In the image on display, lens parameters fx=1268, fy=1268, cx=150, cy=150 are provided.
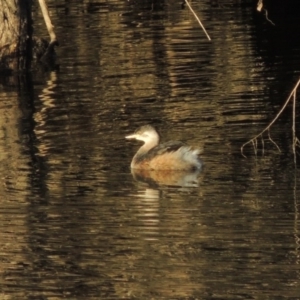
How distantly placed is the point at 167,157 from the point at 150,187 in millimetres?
626

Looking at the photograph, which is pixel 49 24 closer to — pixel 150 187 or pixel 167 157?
pixel 167 157

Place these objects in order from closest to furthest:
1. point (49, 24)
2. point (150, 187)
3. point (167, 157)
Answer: point (150, 187)
point (167, 157)
point (49, 24)

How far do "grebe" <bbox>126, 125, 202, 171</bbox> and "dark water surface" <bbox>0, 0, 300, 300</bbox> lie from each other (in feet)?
0.44

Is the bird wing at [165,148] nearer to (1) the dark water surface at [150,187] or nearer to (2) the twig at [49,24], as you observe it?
(1) the dark water surface at [150,187]

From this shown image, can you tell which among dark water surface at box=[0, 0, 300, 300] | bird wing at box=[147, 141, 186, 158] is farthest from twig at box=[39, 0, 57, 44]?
bird wing at box=[147, 141, 186, 158]

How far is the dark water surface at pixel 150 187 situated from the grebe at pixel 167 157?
0.44 feet

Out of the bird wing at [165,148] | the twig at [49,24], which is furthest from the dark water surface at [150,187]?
the twig at [49,24]

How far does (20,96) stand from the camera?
19547 millimetres

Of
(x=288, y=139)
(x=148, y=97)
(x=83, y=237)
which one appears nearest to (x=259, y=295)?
(x=83, y=237)

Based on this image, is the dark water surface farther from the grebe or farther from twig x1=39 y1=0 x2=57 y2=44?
twig x1=39 y1=0 x2=57 y2=44

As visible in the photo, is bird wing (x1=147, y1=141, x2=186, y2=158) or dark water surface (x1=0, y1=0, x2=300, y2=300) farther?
bird wing (x1=147, y1=141, x2=186, y2=158)

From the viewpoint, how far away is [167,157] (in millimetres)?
13117

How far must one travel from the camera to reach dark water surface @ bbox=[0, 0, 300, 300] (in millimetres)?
9562

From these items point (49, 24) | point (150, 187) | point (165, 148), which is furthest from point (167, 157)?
point (49, 24)
